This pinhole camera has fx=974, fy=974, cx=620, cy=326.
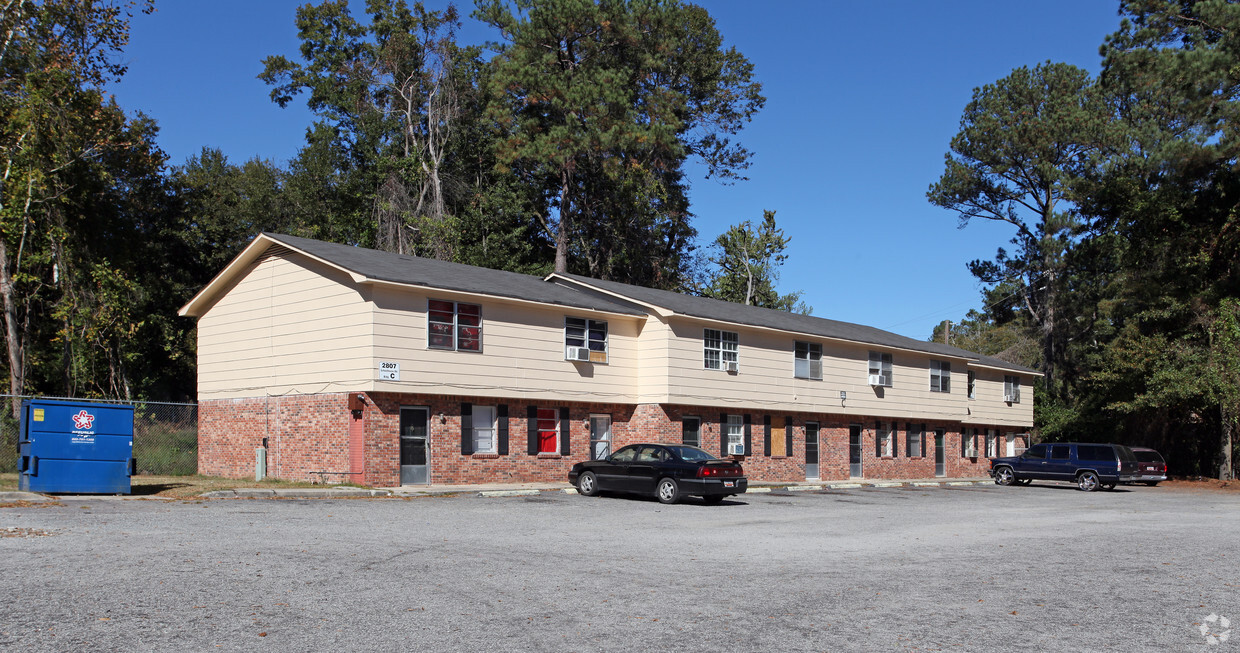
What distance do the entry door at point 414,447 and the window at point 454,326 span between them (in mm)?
1808

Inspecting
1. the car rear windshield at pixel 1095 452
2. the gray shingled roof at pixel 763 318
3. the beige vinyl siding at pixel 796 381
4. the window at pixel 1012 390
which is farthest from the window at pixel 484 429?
the window at pixel 1012 390

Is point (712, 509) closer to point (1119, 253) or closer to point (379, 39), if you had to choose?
point (1119, 253)

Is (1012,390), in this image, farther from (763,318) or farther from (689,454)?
(689,454)

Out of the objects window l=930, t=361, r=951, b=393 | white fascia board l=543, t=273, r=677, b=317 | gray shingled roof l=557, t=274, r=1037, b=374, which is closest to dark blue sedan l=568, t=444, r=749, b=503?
white fascia board l=543, t=273, r=677, b=317

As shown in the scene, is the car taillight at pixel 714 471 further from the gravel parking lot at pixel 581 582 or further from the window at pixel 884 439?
the window at pixel 884 439

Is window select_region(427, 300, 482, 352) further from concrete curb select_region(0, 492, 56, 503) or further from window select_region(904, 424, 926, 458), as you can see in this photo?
window select_region(904, 424, 926, 458)

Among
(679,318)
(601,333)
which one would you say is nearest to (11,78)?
(601,333)

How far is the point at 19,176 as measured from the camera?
3125 cm

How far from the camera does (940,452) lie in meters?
41.8

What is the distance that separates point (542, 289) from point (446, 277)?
3890 mm

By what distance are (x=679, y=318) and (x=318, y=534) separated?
58.3 ft

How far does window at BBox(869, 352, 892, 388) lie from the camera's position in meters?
37.5

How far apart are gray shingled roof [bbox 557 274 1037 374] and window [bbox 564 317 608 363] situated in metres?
1.82

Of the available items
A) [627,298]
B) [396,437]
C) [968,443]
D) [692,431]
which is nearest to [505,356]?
[396,437]
